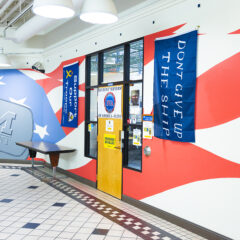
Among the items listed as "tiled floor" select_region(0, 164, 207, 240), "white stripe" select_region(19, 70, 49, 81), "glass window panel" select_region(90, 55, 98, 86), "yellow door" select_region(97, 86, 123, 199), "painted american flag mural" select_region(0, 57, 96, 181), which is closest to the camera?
"tiled floor" select_region(0, 164, 207, 240)

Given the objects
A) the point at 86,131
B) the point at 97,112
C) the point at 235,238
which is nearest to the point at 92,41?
the point at 97,112

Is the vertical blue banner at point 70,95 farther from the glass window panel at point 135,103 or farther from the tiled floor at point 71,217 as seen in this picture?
the glass window panel at point 135,103

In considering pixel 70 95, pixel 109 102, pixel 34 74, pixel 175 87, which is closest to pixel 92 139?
pixel 109 102

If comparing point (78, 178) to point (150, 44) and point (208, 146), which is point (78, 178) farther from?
point (208, 146)

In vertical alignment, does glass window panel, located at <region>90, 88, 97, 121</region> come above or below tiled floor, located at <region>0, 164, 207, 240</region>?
above

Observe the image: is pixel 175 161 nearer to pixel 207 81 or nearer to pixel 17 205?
pixel 207 81

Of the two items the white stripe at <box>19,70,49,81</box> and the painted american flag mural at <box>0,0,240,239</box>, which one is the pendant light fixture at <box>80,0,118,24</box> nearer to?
the painted american flag mural at <box>0,0,240,239</box>

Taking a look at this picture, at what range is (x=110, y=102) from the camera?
5.24m

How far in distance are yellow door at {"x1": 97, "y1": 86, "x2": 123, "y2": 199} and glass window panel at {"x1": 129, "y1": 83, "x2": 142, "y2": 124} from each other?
7.4 inches

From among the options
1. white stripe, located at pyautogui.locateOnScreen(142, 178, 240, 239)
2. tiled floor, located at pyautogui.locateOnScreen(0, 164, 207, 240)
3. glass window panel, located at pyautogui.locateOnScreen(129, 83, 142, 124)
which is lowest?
tiled floor, located at pyautogui.locateOnScreen(0, 164, 207, 240)

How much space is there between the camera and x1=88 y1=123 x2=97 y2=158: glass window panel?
233 inches

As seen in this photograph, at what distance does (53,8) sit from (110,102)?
7.61 feet

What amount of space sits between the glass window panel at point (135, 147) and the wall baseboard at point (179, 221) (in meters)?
0.57

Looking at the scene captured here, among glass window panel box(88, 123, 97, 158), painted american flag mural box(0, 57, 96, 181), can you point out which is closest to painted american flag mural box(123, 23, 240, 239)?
glass window panel box(88, 123, 97, 158)
